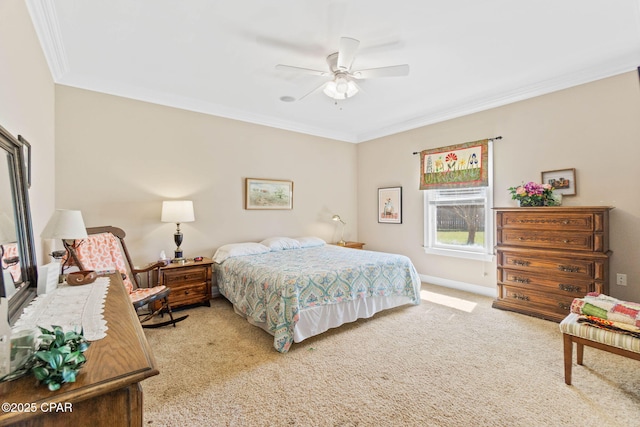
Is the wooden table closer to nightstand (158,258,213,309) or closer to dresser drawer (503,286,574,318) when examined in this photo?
nightstand (158,258,213,309)

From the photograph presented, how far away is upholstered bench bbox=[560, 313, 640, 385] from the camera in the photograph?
189 cm

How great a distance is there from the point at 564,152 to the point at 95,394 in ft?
14.9

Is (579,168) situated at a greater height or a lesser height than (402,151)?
lesser

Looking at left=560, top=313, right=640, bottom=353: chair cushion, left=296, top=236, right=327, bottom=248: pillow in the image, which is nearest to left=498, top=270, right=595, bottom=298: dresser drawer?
left=560, top=313, right=640, bottom=353: chair cushion

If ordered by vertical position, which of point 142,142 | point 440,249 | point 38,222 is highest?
point 142,142

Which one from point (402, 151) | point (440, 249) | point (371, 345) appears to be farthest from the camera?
point (402, 151)

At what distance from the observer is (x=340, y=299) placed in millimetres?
3023

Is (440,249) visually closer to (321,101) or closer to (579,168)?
(579,168)

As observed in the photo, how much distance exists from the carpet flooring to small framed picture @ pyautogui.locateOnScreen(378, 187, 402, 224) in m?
2.36

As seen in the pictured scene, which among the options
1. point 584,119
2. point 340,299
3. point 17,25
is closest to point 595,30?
point 584,119

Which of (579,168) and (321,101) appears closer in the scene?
(579,168)

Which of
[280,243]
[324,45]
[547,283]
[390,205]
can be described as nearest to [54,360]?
[324,45]

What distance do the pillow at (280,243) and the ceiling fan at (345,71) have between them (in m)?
2.26

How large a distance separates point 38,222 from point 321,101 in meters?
3.34
